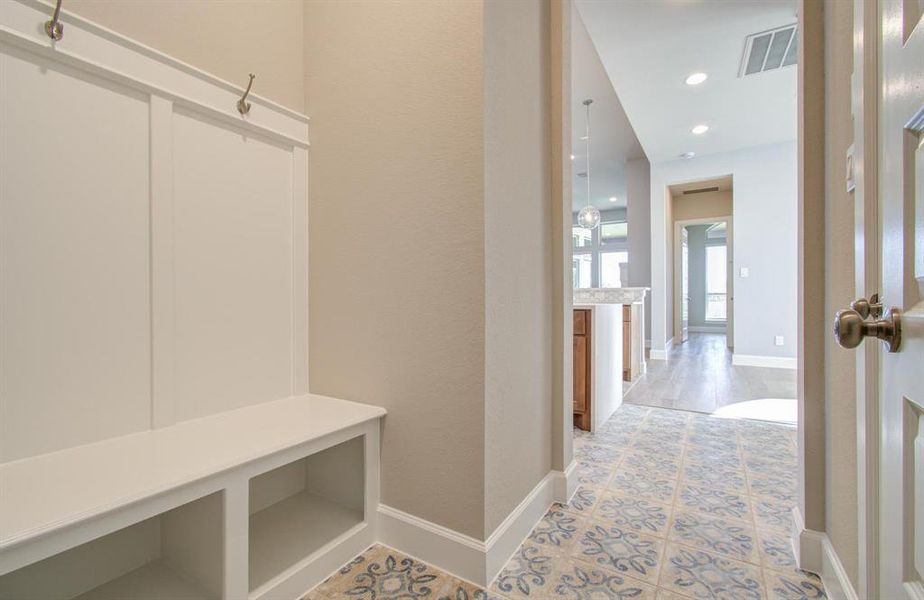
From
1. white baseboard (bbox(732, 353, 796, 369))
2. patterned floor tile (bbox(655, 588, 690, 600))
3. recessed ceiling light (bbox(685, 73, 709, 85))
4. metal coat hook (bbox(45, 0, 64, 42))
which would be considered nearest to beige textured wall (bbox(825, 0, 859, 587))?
patterned floor tile (bbox(655, 588, 690, 600))

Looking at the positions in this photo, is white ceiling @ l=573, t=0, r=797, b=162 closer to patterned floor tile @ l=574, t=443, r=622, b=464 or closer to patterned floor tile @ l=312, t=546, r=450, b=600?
patterned floor tile @ l=574, t=443, r=622, b=464

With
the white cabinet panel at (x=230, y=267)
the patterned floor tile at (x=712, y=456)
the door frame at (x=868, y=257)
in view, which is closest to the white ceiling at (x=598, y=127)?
the white cabinet panel at (x=230, y=267)

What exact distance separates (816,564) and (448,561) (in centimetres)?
125

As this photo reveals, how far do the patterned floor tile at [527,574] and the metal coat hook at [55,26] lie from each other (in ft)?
6.83

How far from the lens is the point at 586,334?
283cm

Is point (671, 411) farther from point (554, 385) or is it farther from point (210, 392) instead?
point (210, 392)

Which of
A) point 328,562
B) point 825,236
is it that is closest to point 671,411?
point 825,236

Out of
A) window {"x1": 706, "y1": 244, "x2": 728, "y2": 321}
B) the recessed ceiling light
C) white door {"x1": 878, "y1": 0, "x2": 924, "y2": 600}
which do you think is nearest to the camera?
white door {"x1": 878, "y1": 0, "x2": 924, "y2": 600}

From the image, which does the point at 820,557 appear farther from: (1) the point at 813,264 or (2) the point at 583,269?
(2) the point at 583,269

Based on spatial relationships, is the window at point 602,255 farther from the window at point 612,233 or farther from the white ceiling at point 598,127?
the white ceiling at point 598,127

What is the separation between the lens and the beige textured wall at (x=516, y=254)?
136cm

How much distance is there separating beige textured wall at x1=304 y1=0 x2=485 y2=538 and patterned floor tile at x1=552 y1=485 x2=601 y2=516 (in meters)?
0.65

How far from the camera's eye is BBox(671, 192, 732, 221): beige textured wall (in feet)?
23.1

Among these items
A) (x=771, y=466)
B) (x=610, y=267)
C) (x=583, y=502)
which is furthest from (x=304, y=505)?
(x=610, y=267)
